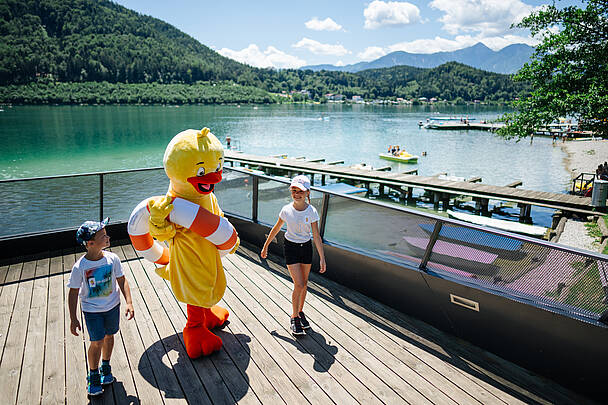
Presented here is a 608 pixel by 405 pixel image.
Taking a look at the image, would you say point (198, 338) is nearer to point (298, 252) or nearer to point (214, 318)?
point (214, 318)

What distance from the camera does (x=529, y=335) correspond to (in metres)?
3.94

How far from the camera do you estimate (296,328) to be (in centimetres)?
452

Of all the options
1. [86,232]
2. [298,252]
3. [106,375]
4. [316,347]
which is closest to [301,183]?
[298,252]

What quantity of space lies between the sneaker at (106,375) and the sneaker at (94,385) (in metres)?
0.11

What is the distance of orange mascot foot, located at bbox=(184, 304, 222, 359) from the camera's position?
4.04m

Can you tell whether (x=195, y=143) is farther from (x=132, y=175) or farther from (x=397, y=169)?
(x=397, y=169)

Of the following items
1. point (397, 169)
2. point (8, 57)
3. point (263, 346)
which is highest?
point (8, 57)

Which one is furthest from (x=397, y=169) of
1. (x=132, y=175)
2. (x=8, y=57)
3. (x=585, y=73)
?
(x=8, y=57)

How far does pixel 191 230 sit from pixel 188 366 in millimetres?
1378

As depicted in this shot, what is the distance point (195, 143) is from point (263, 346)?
233 centimetres

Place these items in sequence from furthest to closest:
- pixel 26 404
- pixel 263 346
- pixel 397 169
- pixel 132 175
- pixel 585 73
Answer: pixel 397 169 < pixel 585 73 < pixel 132 175 < pixel 263 346 < pixel 26 404

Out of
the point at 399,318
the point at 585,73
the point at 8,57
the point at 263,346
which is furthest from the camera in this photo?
the point at 8,57

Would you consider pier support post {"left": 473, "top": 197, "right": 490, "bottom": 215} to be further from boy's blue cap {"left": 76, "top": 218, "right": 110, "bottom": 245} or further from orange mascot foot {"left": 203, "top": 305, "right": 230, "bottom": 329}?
boy's blue cap {"left": 76, "top": 218, "right": 110, "bottom": 245}

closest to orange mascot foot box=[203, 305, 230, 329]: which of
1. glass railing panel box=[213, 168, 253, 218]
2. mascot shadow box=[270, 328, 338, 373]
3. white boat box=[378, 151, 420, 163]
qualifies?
mascot shadow box=[270, 328, 338, 373]
